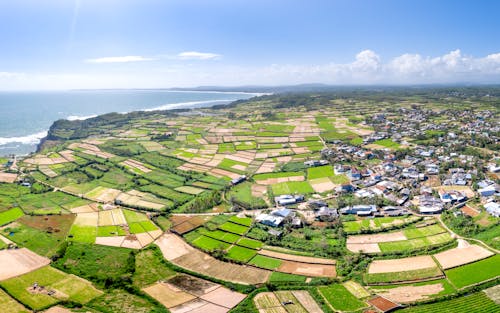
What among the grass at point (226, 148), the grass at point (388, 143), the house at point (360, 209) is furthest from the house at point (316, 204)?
the grass at point (388, 143)

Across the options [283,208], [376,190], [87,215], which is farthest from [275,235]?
[87,215]

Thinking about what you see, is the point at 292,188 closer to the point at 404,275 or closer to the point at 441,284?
the point at 404,275

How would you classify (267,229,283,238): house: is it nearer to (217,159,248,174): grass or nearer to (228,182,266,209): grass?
(228,182,266,209): grass

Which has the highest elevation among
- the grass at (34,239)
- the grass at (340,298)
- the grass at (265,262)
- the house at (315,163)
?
the house at (315,163)

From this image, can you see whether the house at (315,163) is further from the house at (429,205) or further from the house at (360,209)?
the house at (360,209)

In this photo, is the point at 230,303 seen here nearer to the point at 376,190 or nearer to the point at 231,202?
the point at 231,202

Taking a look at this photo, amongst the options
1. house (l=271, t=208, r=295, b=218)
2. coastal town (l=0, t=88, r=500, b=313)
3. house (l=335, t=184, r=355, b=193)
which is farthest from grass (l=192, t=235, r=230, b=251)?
house (l=335, t=184, r=355, b=193)
